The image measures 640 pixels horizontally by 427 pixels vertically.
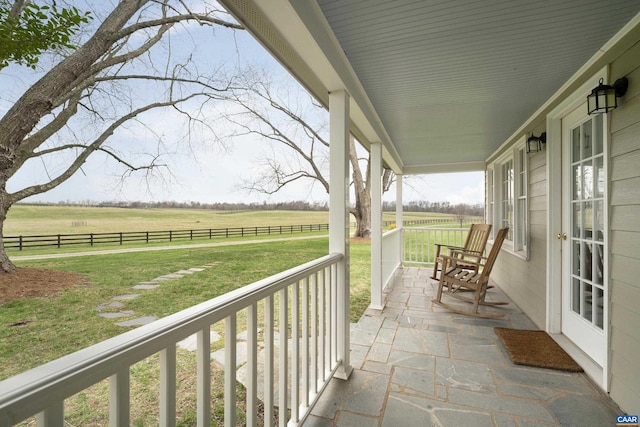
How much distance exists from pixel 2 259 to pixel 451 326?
334 cm

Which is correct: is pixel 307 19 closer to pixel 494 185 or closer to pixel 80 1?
pixel 80 1

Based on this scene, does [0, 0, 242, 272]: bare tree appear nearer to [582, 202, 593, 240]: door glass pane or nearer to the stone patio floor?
the stone patio floor

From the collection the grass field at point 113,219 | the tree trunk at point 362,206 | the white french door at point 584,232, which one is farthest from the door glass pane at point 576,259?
the tree trunk at point 362,206

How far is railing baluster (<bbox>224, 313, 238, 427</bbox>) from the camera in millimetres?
1022

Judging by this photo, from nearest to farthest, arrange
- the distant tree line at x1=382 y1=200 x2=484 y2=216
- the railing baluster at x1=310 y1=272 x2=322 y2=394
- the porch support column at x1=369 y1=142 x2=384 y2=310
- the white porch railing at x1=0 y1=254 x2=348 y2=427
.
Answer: the white porch railing at x1=0 y1=254 x2=348 y2=427 → the railing baluster at x1=310 y1=272 x2=322 y2=394 → the porch support column at x1=369 y1=142 x2=384 y2=310 → the distant tree line at x1=382 y1=200 x2=484 y2=216

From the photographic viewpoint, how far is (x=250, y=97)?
473 cm

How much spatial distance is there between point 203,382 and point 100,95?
1.65 metres

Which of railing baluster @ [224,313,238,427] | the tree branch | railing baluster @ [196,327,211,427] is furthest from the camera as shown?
the tree branch

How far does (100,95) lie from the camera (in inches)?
65.8

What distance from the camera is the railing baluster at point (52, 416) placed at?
1.72ft

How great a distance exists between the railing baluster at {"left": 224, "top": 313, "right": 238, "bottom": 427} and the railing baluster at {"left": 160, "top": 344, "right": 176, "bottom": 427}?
0.78ft

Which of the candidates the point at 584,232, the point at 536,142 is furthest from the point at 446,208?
the point at 584,232

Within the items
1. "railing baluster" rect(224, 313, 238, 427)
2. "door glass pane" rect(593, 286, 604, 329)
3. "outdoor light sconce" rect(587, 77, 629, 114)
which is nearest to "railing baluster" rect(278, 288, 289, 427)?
"railing baluster" rect(224, 313, 238, 427)

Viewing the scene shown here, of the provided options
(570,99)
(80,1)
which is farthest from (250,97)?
(570,99)
